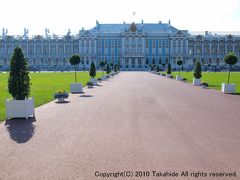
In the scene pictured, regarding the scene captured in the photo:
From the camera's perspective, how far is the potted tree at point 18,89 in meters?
15.4

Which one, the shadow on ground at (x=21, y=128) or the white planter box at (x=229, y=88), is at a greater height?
the white planter box at (x=229, y=88)

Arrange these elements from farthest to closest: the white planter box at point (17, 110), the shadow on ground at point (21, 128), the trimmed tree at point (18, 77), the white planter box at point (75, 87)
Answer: the white planter box at point (75, 87)
the trimmed tree at point (18, 77)
the white planter box at point (17, 110)
the shadow on ground at point (21, 128)

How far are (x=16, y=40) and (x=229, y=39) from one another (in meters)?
82.9

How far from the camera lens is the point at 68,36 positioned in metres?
142

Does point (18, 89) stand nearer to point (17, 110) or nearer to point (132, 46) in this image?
point (17, 110)

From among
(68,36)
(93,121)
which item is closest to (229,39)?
(68,36)

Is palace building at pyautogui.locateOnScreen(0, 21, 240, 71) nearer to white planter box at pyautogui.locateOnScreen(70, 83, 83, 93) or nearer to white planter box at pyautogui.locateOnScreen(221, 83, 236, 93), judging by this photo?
white planter box at pyautogui.locateOnScreen(70, 83, 83, 93)

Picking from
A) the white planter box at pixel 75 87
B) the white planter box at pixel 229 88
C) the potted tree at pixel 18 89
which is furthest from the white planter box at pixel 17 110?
the white planter box at pixel 229 88

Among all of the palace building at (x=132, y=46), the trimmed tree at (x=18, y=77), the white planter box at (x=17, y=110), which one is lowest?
the white planter box at (x=17, y=110)

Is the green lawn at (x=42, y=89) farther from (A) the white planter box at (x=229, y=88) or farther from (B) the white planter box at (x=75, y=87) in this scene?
(A) the white planter box at (x=229, y=88)

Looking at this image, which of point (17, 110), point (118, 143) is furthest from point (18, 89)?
point (118, 143)

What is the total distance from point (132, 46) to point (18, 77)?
127 m

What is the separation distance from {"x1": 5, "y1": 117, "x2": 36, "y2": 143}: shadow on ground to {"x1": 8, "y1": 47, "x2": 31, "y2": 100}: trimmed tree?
1.14m

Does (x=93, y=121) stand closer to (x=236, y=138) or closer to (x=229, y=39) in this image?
(x=236, y=138)
